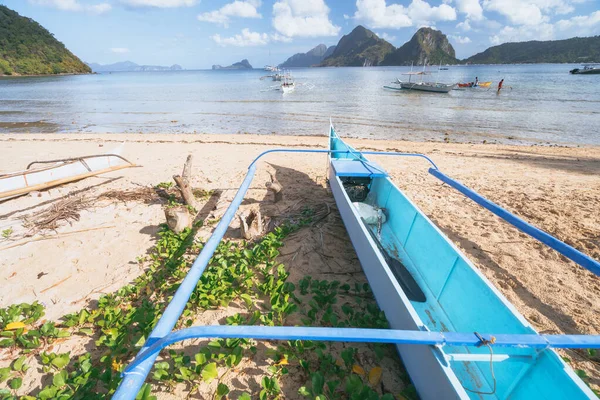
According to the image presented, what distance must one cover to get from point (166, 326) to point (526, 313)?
3.63m

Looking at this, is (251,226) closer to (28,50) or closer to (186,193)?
(186,193)

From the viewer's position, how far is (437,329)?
282cm

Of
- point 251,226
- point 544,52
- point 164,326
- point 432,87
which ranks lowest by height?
point 432,87

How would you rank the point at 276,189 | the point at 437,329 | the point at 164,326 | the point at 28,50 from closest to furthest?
the point at 164,326, the point at 437,329, the point at 276,189, the point at 28,50

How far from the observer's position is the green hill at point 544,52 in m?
126

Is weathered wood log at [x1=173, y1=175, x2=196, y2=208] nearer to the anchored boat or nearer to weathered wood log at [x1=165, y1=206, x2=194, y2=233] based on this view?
weathered wood log at [x1=165, y1=206, x2=194, y2=233]

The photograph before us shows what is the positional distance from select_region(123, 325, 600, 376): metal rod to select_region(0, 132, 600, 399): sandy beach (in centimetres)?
93

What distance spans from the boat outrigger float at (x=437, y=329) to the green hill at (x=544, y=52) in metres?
182

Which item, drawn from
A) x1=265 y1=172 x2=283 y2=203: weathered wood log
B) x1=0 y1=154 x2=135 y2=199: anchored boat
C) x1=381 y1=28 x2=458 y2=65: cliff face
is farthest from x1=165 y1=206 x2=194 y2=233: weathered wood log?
x1=381 y1=28 x2=458 y2=65: cliff face

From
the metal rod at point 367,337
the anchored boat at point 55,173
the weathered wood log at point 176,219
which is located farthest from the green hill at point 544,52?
the anchored boat at point 55,173

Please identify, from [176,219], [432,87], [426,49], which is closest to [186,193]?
[176,219]

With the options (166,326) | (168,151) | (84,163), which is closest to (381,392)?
(166,326)

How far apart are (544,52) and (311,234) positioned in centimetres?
20241

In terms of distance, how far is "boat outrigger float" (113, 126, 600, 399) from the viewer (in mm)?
1570
